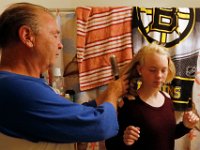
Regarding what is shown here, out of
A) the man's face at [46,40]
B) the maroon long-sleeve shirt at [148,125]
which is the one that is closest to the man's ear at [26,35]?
the man's face at [46,40]

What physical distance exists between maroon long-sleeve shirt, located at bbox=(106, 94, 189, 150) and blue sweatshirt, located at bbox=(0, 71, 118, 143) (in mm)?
480

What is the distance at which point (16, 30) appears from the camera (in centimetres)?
63

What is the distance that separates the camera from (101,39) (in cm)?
148

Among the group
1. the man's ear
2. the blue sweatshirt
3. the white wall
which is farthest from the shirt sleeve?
the white wall

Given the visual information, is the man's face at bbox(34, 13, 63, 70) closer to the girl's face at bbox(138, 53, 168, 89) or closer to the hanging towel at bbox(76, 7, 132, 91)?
the girl's face at bbox(138, 53, 168, 89)

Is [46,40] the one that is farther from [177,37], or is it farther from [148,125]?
[177,37]

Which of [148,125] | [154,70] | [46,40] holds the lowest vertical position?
[148,125]

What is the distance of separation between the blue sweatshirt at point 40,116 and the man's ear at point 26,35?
89 millimetres

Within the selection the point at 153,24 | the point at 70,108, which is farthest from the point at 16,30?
the point at 153,24

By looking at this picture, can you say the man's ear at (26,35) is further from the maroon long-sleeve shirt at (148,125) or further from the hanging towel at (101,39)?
the hanging towel at (101,39)

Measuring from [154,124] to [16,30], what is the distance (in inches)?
27.8

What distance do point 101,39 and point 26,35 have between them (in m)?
0.88

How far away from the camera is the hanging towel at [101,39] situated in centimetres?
147

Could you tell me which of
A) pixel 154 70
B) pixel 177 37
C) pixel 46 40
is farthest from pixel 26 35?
pixel 177 37
